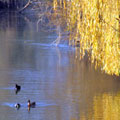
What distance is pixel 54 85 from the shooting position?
14344 millimetres

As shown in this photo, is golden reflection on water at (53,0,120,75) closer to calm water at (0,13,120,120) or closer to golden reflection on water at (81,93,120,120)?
golden reflection on water at (81,93,120,120)

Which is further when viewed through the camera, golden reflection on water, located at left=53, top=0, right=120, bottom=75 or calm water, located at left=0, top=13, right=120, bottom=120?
golden reflection on water, located at left=53, top=0, right=120, bottom=75

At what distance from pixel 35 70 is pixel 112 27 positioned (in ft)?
20.4

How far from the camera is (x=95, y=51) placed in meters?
11.9

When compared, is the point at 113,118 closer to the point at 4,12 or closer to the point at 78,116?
the point at 78,116

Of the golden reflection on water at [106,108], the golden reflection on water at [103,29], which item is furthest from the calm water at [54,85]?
the golden reflection on water at [103,29]

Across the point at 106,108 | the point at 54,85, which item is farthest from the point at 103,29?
the point at 54,85

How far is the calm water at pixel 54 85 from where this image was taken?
435 inches

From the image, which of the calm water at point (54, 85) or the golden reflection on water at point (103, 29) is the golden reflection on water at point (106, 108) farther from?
the golden reflection on water at point (103, 29)

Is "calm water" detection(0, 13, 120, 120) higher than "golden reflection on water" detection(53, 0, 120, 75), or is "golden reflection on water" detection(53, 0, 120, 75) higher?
"golden reflection on water" detection(53, 0, 120, 75)

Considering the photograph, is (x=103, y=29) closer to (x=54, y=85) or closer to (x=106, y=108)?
(x=106, y=108)

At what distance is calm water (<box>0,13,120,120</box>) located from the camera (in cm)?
1105

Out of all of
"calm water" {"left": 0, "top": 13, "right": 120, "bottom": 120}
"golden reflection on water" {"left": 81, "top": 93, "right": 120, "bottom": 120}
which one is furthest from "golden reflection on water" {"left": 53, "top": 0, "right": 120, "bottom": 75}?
"calm water" {"left": 0, "top": 13, "right": 120, "bottom": 120}

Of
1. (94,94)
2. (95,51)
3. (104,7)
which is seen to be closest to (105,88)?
(94,94)
